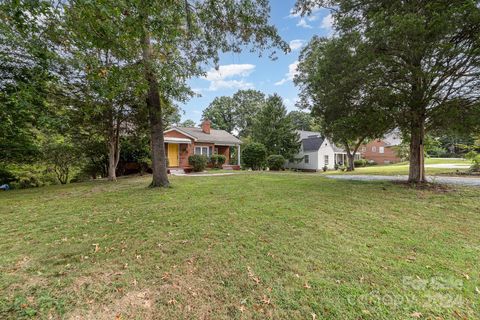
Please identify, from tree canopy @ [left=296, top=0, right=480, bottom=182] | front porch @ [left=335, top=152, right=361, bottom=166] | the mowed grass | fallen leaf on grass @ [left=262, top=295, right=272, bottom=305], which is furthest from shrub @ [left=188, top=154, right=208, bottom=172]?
front porch @ [left=335, top=152, right=361, bottom=166]

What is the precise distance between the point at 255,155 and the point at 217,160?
159 inches

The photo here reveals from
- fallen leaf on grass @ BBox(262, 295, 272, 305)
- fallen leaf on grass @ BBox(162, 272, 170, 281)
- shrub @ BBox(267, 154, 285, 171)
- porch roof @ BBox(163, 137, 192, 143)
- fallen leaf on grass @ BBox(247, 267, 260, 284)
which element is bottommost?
fallen leaf on grass @ BBox(262, 295, 272, 305)

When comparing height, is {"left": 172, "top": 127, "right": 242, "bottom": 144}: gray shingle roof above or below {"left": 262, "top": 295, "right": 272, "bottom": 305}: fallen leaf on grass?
above

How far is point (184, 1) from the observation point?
20.5 feet

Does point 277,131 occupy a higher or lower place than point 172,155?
Answer: higher

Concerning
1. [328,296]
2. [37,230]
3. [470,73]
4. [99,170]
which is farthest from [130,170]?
[470,73]

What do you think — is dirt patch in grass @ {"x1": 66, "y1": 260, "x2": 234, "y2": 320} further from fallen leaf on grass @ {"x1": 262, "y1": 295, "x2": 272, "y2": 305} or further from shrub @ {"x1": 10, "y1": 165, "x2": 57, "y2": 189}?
shrub @ {"x1": 10, "y1": 165, "x2": 57, "y2": 189}

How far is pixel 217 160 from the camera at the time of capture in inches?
827

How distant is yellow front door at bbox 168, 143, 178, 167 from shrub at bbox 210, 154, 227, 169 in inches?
129

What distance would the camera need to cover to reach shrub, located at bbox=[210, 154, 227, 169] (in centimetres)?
2078

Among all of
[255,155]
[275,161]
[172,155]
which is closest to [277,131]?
[275,161]

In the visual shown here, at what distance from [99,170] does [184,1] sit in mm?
13470

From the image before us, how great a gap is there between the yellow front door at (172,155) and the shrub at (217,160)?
3.27 m

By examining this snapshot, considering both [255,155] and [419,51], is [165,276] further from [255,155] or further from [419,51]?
[255,155]
